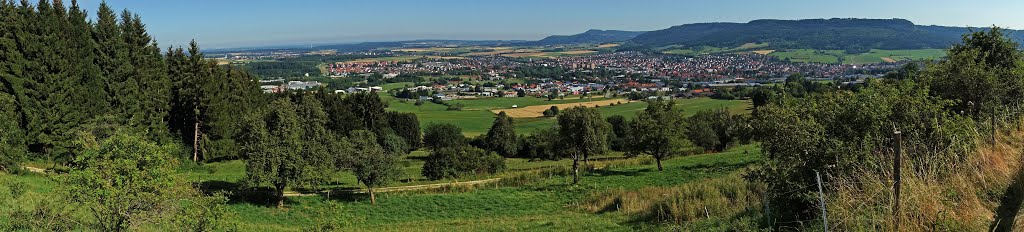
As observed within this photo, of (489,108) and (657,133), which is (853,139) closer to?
(657,133)

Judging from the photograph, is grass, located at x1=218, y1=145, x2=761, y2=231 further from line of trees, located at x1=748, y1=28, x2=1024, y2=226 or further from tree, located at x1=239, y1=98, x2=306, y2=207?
line of trees, located at x1=748, y1=28, x2=1024, y2=226

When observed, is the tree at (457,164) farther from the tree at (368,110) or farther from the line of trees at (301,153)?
the tree at (368,110)

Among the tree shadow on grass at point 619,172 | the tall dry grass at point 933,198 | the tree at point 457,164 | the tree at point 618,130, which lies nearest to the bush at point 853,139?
the tall dry grass at point 933,198

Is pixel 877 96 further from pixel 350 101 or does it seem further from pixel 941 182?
pixel 350 101

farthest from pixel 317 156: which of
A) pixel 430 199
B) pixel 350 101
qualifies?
pixel 350 101

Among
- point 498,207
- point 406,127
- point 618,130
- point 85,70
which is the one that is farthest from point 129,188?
point 618,130

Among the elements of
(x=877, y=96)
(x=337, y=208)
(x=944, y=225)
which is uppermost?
(x=877, y=96)
